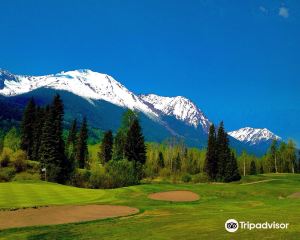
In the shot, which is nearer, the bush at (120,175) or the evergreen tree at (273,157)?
the bush at (120,175)

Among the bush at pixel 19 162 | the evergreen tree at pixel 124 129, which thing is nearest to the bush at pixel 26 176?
the bush at pixel 19 162

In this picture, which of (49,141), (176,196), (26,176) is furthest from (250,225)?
(49,141)

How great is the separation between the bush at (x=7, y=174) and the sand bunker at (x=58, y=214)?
41.1 m

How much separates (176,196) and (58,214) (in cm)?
2300

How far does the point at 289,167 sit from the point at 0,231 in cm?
17477

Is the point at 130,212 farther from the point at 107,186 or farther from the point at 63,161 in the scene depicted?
the point at 63,161

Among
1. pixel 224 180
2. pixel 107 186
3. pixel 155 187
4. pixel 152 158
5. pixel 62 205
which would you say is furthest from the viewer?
pixel 152 158

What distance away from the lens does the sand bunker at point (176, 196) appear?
179 ft

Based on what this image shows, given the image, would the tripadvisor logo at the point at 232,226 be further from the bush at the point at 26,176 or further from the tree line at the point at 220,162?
the tree line at the point at 220,162

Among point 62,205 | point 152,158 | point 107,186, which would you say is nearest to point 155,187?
point 107,186

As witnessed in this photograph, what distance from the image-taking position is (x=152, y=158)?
178250mm

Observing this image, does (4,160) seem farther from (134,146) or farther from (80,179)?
(134,146)

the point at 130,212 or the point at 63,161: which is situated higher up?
the point at 63,161

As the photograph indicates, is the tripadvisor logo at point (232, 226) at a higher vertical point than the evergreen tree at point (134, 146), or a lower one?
lower
